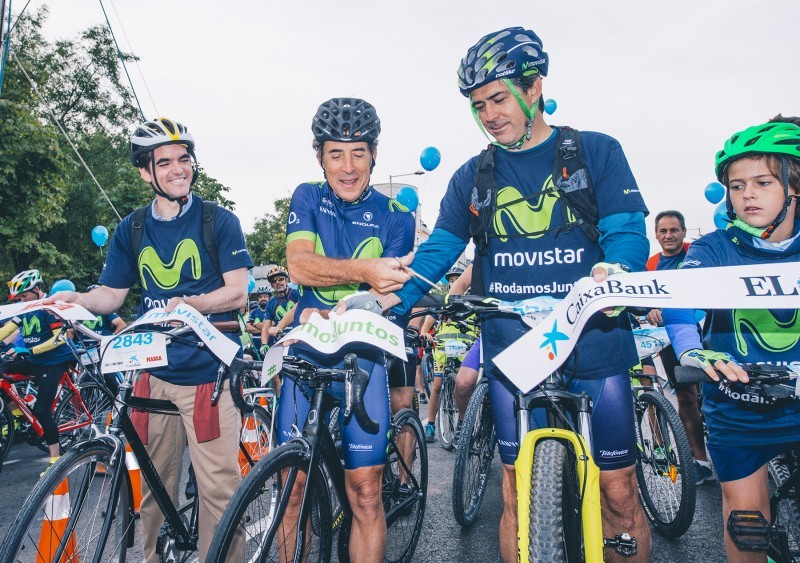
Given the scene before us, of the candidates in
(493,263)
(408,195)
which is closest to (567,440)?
(493,263)

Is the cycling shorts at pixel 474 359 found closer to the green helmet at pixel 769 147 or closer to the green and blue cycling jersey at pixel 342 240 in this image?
the green and blue cycling jersey at pixel 342 240

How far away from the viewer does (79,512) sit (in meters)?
2.42

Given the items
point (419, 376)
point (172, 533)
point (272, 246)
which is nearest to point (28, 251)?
point (419, 376)

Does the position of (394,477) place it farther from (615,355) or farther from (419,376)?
(419,376)

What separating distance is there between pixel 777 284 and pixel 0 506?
6700 millimetres

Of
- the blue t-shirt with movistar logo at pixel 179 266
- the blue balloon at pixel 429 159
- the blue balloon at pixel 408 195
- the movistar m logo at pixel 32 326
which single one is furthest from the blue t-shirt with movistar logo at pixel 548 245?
the blue balloon at pixel 429 159

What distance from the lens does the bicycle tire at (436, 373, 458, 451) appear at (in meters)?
6.74

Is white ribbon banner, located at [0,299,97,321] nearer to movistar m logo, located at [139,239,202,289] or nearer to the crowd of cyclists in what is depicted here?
the crowd of cyclists

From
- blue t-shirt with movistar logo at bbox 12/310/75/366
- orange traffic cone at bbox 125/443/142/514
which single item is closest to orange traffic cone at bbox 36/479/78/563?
orange traffic cone at bbox 125/443/142/514

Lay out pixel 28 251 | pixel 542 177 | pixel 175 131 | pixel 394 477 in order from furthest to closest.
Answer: pixel 28 251 → pixel 394 477 → pixel 175 131 → pixel 542 177

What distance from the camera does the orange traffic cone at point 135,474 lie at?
112 inches

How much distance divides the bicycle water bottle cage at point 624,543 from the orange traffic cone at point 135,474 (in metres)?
2.34

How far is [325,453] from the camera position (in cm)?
241

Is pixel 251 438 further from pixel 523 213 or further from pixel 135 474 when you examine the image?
pixel 523 213
